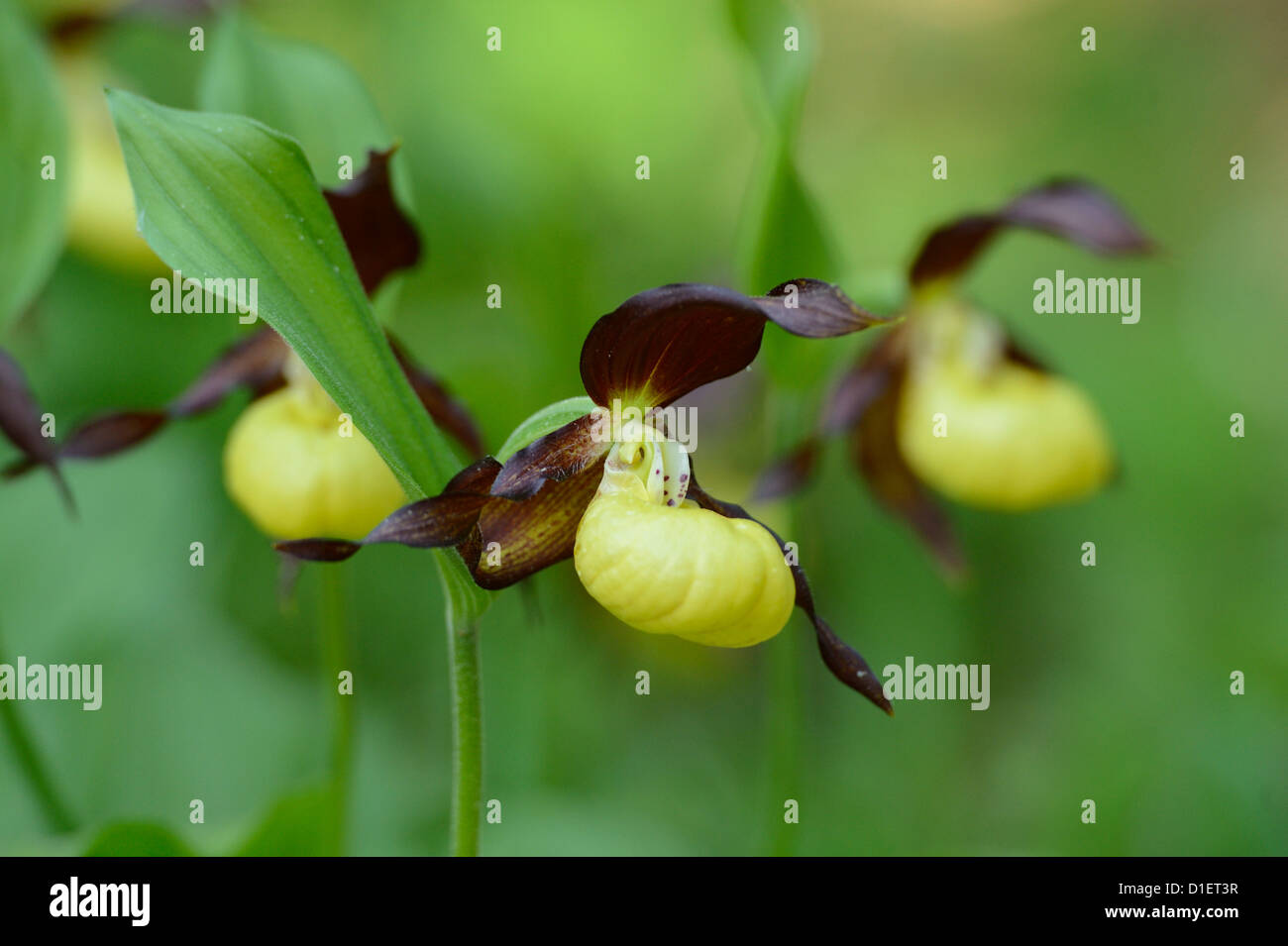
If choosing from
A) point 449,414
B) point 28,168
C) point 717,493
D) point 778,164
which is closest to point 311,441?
point 449,414

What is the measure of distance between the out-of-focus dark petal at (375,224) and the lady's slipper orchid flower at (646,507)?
0.30 m

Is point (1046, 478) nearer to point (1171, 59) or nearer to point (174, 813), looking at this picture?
point (174, 813)

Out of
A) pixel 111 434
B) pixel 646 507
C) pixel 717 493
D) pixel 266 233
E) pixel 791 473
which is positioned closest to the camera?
pixel 266 233

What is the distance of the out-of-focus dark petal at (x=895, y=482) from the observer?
1805mm

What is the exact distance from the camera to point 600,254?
A: 8.36 ft

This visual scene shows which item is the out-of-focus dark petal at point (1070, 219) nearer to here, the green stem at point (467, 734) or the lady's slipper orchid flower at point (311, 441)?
the lady's slipper orchid flower at point (311, 441)

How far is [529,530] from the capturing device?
0.96 meters

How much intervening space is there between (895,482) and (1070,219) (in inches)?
22.6

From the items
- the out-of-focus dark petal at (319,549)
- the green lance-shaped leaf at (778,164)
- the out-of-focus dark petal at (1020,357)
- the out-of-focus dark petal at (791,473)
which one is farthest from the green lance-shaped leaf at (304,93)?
the out-of-focus dark petal at (1020,357)

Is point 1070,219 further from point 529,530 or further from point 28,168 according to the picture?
point 28,168

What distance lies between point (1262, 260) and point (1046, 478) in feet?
6.73

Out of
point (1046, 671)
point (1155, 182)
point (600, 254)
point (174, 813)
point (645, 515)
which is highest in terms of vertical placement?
point (1155, 182)

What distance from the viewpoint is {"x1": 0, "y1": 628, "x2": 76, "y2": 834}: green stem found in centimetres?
124
